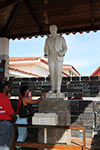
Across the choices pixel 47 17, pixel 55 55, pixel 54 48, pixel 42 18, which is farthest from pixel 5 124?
pixel 42 18

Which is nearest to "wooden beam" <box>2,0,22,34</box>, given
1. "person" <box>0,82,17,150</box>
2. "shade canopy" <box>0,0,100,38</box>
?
"shade canopy" <box>0,0,100,38</box>

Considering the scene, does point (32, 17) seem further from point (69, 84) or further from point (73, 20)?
point (69, 84)

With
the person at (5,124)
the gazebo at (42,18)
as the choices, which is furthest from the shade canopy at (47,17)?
the person at (5,124)

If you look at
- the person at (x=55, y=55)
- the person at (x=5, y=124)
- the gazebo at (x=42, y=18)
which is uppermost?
the gazebo at (x=42, y=18)

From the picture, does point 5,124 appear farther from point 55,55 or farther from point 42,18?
point 42,18

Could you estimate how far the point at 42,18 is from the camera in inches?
276

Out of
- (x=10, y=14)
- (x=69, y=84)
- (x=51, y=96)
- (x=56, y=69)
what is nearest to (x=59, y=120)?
(x=51, y=96)

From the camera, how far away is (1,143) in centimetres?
299

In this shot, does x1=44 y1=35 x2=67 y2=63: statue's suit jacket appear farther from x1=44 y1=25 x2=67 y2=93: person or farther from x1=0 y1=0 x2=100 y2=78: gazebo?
x1=0 y1=0 x2=100 y2=78: gazebo

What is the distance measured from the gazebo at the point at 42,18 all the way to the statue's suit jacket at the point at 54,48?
74.6 inches

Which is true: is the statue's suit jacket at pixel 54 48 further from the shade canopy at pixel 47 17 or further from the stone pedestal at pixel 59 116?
the shade canopy at pixel 47 17

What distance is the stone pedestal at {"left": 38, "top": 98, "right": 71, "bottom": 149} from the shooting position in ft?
12.5

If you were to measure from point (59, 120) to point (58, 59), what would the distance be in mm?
1303

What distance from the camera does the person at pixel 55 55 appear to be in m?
4.16
